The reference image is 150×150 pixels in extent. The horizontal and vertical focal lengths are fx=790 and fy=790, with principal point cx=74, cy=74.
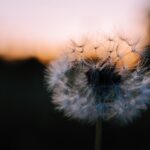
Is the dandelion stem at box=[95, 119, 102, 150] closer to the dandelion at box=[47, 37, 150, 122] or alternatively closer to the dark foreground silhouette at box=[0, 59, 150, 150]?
the dandelion at box=[47, 37, 150, 122]

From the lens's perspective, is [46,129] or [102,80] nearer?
[102,80]

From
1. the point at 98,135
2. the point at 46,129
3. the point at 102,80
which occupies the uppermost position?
Answer: the point at 46,129

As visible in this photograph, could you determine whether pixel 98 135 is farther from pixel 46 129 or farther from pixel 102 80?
pixel 46 129

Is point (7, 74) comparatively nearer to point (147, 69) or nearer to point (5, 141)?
point (5, 141)

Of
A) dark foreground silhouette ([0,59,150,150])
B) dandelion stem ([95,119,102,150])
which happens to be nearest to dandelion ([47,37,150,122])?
dandelion stem ([95,119,102,150])

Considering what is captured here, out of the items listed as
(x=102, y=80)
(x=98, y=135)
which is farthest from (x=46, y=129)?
(x=98, y=135)

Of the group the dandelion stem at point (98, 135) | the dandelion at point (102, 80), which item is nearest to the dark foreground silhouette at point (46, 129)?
the dandelion at point (102, 80)

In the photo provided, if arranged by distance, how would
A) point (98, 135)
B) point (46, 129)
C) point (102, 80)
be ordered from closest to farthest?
point (98, 135) → point (102, 80) → point (46, 129)

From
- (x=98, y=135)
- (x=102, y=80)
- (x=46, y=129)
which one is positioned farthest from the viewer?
(x=46, y=129)

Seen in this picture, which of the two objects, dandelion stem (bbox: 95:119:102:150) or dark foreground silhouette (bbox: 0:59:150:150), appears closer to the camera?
dandelion stem (bbox: 95:119:102:150)
